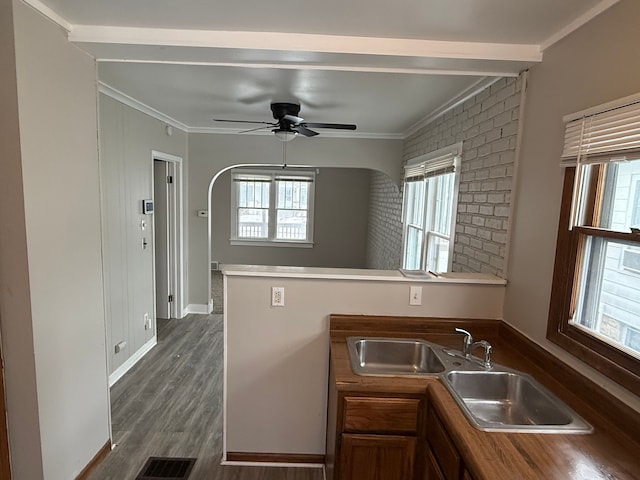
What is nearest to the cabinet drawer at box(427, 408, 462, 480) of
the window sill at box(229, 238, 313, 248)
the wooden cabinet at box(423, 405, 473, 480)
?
the wooden cabinet at box(423, 405, 473, 480)

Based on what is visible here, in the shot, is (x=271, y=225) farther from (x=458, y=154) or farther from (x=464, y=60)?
(x=464, y=60)

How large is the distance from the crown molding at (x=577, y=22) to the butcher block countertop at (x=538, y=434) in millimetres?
1507

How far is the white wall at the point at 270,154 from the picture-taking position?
15.4 feet

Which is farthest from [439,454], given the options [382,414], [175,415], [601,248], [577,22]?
[175,415]

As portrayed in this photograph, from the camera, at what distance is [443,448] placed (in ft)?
4.69

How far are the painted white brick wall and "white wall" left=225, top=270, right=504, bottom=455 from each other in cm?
38

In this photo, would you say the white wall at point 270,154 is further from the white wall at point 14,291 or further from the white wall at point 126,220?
the white wall at point 14,291

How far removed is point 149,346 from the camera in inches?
155

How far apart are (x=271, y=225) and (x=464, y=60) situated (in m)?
5.85

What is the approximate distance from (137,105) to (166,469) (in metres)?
3.03

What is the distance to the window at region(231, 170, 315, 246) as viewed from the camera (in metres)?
7.35

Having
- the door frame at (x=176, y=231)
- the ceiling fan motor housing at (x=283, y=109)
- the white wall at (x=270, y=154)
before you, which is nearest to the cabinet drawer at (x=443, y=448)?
the ceiling fan motor housing at (x=283, y=109)

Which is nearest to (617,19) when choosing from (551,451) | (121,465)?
(551,451)

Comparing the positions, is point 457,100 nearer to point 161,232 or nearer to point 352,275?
point 352,275
